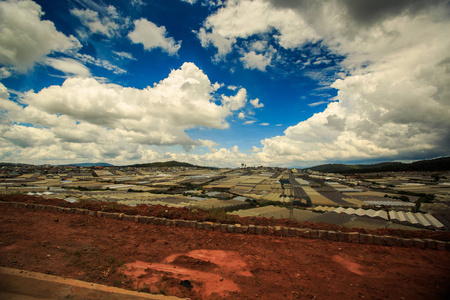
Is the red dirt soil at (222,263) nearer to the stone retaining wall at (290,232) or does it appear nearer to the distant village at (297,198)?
the stone retaining wall at (290,232)

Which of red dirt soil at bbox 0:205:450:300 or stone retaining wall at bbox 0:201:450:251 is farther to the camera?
stone retaining wall at bbox 0:201:450:251

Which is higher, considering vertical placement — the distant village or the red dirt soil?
the red dirt soil

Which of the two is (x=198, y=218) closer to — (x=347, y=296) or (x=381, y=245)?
(x=347, y=296)

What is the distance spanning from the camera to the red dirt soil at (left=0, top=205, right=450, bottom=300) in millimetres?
6012

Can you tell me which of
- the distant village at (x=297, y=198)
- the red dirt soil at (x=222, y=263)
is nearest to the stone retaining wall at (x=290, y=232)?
the red dirt soil at (x=222, y=263)

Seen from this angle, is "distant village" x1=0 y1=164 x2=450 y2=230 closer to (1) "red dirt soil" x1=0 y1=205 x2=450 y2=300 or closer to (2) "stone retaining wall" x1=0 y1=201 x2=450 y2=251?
(2) "stone retaining wall" x1=0 y1=201 x2=450 y2=251

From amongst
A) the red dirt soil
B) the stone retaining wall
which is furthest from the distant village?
the red dirt soil

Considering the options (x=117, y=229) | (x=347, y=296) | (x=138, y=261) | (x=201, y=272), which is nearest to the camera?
(x=347, y=296)

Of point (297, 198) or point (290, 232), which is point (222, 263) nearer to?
point (290, 232)

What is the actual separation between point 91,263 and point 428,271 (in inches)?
499

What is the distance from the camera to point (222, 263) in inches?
306

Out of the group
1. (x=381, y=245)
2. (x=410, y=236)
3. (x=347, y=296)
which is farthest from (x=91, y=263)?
(x=410, y=236)

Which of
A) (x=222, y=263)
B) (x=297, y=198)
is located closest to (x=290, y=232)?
(x=222, y=263)

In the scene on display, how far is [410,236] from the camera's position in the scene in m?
10.4
